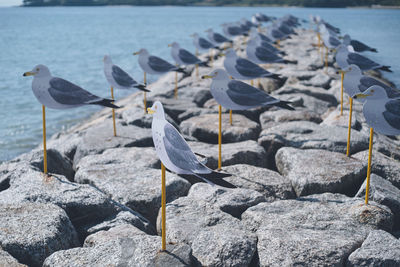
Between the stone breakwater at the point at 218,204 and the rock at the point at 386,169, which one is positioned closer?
the stone breakwater at the point at 218,204

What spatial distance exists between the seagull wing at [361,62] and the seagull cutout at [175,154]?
22.1 feet

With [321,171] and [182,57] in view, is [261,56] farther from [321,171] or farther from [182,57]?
[321,171]

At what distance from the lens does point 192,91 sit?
11773 millimetres

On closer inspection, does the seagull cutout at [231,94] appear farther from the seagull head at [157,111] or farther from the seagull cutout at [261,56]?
the seagull cutout at [261,56]

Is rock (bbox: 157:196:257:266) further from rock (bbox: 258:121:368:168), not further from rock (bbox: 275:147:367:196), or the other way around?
rock (bbox: 258:121:368:168)

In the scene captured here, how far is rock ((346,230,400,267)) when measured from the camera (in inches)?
153

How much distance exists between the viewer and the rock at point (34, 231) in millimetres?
4340

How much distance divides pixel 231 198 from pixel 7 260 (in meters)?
2.64

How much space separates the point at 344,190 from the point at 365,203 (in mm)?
996

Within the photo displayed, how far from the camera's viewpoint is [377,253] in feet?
13.0

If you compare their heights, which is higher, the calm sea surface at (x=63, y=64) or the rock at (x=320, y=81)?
the rock at (x=320, y=81)

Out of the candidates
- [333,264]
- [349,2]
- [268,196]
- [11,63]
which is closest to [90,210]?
[268,196]

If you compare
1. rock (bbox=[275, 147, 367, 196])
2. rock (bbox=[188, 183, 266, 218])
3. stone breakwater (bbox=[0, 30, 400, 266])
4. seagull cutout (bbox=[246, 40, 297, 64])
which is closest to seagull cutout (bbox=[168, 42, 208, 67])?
seagull cutout (bbox=[246, 40, 297, 64])

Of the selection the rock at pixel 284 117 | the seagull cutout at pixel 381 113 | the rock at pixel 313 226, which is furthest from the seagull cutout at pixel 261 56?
the rock at pixel 313 226
